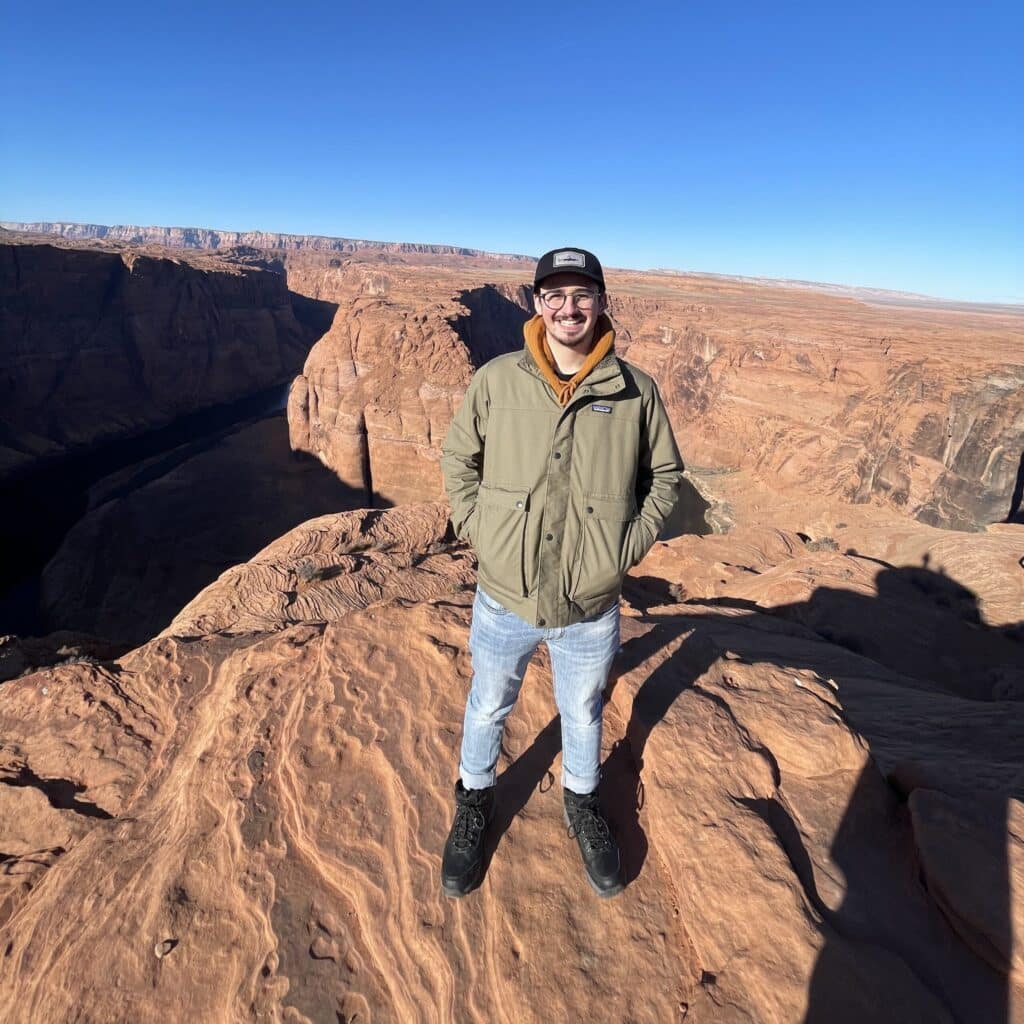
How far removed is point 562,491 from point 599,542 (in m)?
0.27

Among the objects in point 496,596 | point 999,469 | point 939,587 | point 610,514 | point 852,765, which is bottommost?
point 939,587

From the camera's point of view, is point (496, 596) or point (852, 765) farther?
Answer: point (852, 765)

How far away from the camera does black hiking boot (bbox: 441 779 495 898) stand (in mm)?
2555

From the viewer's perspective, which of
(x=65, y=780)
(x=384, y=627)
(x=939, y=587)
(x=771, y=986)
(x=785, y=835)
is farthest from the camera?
(x=939, y=587)

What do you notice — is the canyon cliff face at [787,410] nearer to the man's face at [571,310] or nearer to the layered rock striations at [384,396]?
the layered rock striations at [384,396]

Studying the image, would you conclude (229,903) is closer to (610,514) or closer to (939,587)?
(610,514)

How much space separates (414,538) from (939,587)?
13.5 metres

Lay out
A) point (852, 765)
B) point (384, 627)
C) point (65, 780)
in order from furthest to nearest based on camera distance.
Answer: point (384, 627) → point (65, 780) → point (852, 765)

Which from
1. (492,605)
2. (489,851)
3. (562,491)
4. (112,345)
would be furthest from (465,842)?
(112,345)

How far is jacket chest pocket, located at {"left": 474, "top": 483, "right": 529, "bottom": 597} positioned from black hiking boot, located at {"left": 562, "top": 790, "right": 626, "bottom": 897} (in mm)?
1247

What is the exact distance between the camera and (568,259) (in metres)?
2.18

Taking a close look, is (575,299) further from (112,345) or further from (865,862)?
(112,345)

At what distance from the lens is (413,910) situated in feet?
8.41

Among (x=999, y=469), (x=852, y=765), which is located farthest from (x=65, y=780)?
(x=999, y=469)
